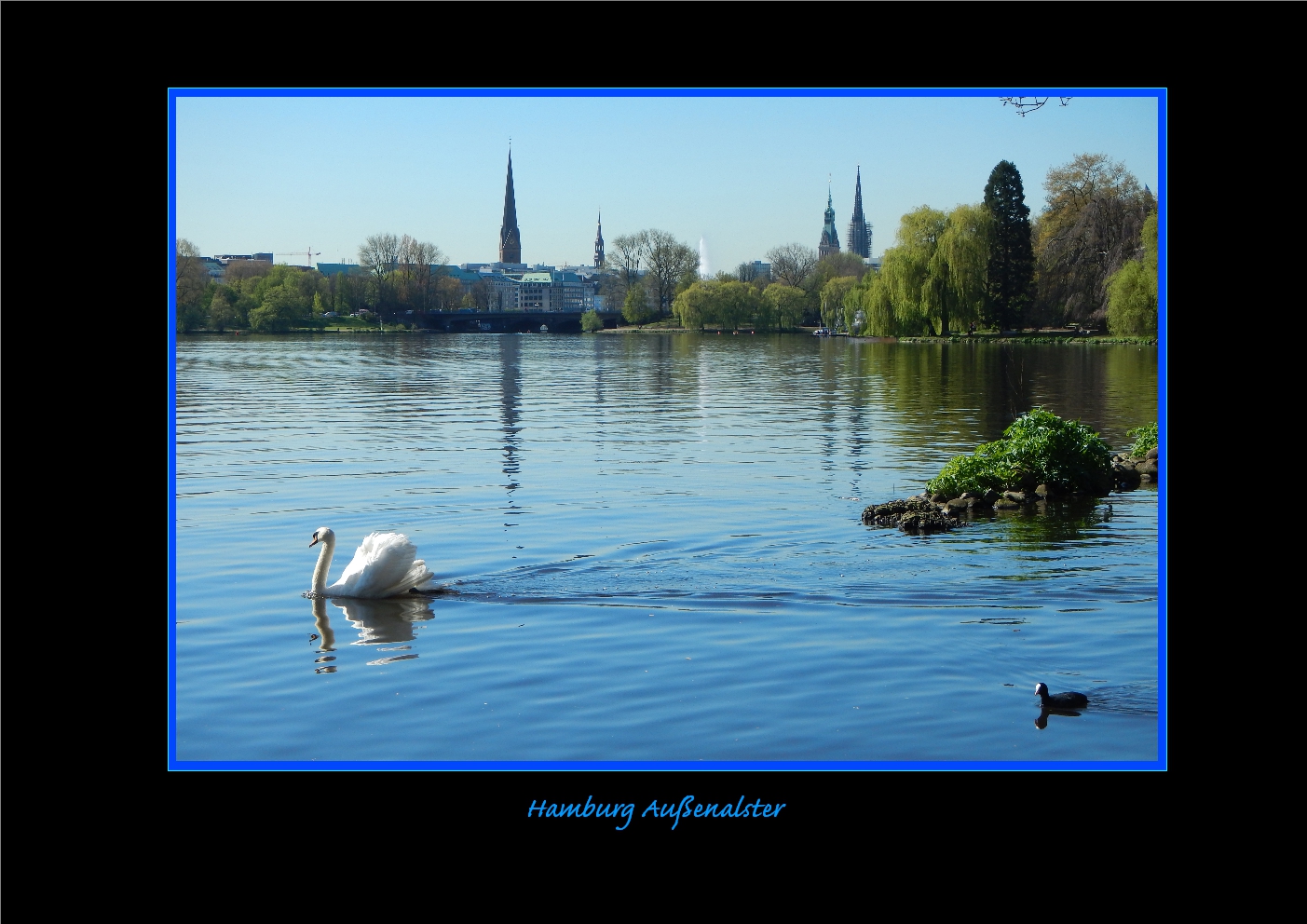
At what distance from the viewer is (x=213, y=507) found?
1196cm

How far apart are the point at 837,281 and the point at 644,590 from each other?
371cm

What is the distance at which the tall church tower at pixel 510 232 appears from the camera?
7250 mm

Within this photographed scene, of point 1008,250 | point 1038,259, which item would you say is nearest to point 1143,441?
point 1038,259

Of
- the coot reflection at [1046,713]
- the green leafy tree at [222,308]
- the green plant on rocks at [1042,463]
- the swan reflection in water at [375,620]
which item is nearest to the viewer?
the coot reflection at [1046,713]

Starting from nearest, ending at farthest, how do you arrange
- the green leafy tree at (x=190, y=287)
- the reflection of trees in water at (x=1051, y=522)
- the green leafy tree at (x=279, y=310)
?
the green leafy tree at (x=190, y=287) < the green leafy tree at (x=279, y=310) < the reflection of trees in water at (x=1051, y=522)

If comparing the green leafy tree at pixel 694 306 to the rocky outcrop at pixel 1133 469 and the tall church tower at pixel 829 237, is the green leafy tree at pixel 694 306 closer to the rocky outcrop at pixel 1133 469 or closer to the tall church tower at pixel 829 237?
the tall church tower at pixel 829 237

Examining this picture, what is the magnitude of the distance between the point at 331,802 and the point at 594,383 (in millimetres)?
18704

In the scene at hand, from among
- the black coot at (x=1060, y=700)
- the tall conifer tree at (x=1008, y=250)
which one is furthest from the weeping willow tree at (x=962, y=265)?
the black coot at (x=1060, y=700)

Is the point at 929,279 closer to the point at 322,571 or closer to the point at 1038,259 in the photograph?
the point at 1038,259

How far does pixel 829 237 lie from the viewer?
8602mm

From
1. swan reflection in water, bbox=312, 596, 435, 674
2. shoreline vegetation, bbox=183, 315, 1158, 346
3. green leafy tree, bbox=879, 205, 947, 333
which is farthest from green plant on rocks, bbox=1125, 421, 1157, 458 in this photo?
swan reflection in water, bbox=312, 596, 435, 674

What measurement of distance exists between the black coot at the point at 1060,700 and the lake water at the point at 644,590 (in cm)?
11
